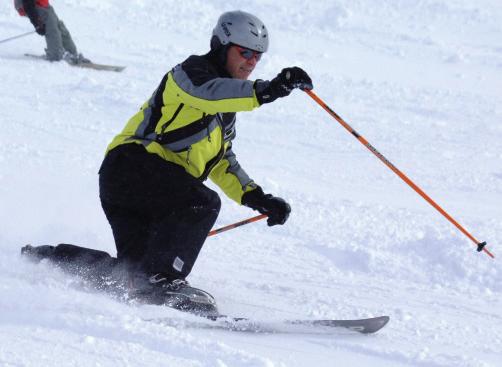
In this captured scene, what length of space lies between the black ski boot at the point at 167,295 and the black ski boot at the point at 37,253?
0.61 m

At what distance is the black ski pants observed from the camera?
374cm

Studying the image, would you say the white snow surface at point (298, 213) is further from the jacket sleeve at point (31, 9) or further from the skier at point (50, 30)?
the jacket sleeve at point (31, 9)

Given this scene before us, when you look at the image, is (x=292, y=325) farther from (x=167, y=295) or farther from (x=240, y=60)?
(x=240, y=60)

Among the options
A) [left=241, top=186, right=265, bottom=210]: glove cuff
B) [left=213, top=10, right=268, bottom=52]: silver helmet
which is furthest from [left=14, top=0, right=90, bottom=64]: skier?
[left=213, top=10, right=268, bottom=52]: silver helmet

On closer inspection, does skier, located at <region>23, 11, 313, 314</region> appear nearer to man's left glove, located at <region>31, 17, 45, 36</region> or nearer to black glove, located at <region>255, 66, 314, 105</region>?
black glove, located at <region>255, 66, 314, 105</region>

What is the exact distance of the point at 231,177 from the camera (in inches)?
169

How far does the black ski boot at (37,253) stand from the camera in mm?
4051

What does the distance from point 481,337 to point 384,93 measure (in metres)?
6.69

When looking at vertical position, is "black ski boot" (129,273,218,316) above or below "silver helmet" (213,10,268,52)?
below

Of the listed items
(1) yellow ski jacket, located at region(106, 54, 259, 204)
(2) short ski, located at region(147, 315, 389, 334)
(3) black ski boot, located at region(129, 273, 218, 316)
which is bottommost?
(3) black ski boot, located at region(129, 273, 218, 316)

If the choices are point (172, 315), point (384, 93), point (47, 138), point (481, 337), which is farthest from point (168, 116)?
point (384, 93)

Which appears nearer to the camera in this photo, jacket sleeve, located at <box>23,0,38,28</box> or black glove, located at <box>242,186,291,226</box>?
black glove, located at <box>242,186,291,226</box>

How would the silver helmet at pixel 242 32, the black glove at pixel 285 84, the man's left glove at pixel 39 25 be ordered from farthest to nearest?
1. the man's left glove at pixel 39 25
2. the silver helmet at pixel 242 32
3. the black glove at pixel 285 84

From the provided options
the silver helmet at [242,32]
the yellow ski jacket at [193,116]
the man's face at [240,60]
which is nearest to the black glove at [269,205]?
the yellow ski jacket at [193,116]
